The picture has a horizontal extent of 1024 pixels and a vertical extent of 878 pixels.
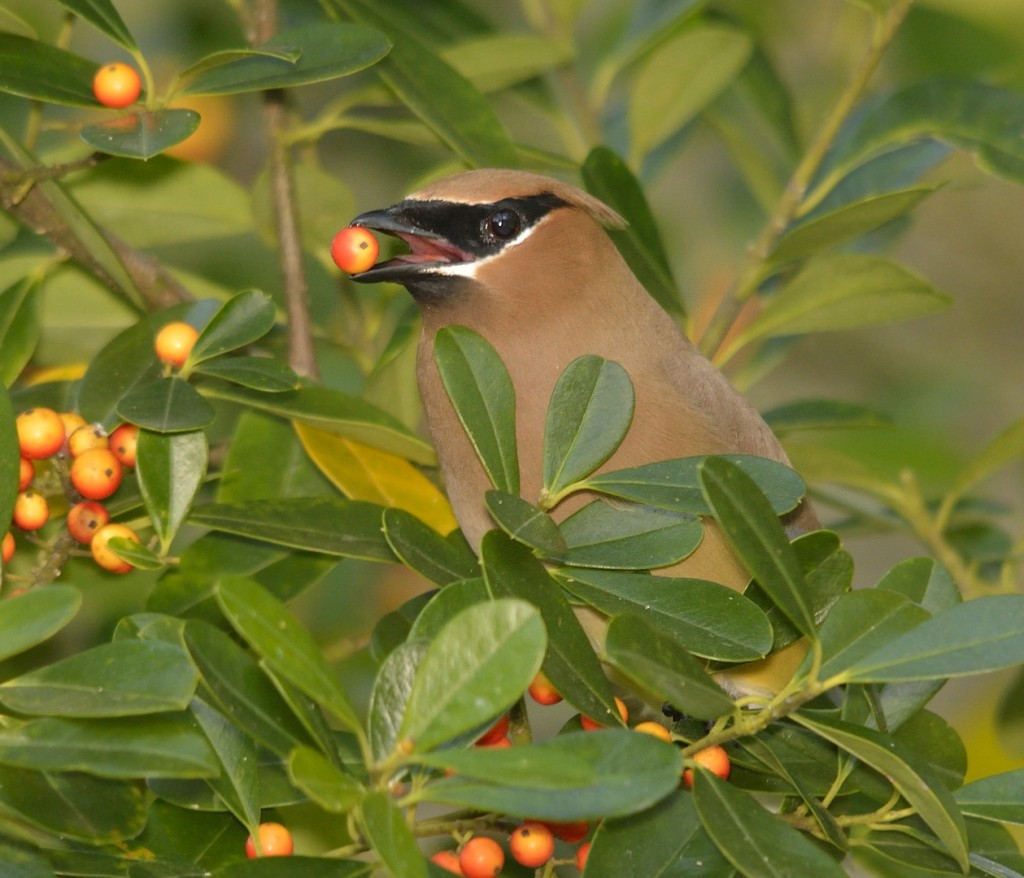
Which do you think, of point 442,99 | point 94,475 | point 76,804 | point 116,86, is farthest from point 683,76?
point 76,804

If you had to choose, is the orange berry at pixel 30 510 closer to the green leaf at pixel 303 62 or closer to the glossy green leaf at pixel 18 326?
the glossy green leaf at pixel 18 326

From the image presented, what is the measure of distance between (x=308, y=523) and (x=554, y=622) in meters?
0.51

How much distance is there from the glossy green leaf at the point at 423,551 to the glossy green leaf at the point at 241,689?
33cm

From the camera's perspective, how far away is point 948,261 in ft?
18.6

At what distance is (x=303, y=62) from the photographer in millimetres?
2365

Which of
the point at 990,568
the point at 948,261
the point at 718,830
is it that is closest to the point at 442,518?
the point at 718,830

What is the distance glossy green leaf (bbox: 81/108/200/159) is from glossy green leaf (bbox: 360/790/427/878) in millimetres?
1042

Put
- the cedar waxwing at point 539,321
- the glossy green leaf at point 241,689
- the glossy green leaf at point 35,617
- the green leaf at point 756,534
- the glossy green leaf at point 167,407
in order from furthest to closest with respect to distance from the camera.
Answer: the cedar waxwing at point 539,321, the glossy green leaf at point 167,407, the green leaf at point 756,534, the glossy green leaf at point 241,689, the glossy green leaf at point 35,617

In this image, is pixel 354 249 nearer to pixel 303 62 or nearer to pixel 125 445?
pixel 303 62

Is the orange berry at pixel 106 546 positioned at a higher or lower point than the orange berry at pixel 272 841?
higher

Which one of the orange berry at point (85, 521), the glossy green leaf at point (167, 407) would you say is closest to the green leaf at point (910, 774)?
the glossy green leaf at point (167, 407)

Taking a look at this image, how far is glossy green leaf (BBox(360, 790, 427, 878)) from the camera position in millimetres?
1479

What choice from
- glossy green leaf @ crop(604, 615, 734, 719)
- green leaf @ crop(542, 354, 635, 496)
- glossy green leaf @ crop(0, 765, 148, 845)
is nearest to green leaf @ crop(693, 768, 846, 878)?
glossy green leaf @ crop(604, 615, 734, 719)

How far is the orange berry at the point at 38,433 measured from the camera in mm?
2264
